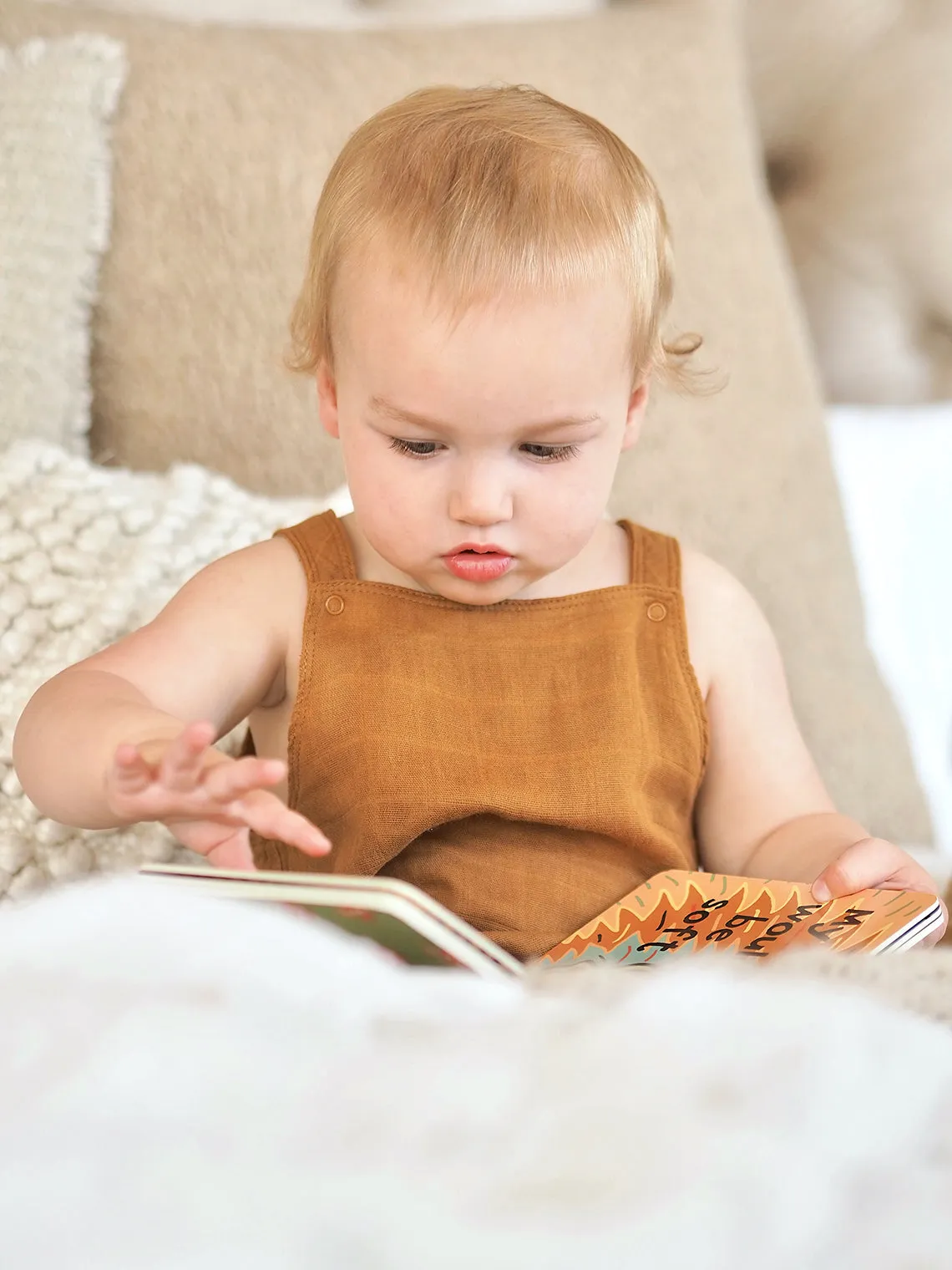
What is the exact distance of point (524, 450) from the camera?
2.41 feet

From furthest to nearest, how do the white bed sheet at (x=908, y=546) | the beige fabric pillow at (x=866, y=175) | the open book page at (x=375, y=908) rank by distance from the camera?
1. the beige fabric pillow at (x=866, y=175)
2. the white bed sheet at (x=908, y=546)
3. the open book page at (x=375, y=908)

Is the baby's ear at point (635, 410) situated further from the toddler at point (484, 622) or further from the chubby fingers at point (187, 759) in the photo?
the chubby fingers at point (187, 759)

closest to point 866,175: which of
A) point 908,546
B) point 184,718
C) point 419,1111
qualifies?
point 908,546

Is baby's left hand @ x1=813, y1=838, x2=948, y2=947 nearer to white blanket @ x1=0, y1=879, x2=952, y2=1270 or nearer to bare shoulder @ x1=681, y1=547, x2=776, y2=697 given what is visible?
bare shoulder @ x1=681, y1=547, x2=776, y2=697

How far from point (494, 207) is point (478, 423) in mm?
111

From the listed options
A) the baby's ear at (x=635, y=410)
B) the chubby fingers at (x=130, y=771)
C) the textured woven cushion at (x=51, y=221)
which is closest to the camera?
the chubby fingers at (x=130, y=771)

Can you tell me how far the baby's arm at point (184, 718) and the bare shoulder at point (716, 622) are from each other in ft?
0.83

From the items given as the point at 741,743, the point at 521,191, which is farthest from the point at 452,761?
the point at 521,191

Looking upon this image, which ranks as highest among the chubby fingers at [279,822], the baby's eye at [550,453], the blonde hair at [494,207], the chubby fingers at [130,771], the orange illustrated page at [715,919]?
the blonde hair at [494,207]

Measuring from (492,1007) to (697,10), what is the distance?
3.58ft

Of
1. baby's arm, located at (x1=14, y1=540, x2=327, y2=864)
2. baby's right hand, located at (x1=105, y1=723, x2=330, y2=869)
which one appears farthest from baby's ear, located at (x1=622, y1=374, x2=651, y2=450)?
baby's right hand, located at (x1=105, y1=723, x2=330, y2=869)

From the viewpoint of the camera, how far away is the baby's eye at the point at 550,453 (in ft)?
2.41

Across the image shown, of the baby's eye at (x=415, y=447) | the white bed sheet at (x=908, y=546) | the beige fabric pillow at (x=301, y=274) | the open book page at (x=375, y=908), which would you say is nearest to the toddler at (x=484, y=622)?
the baby's eye at (x=415, y=447)

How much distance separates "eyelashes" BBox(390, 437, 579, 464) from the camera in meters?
0.73
